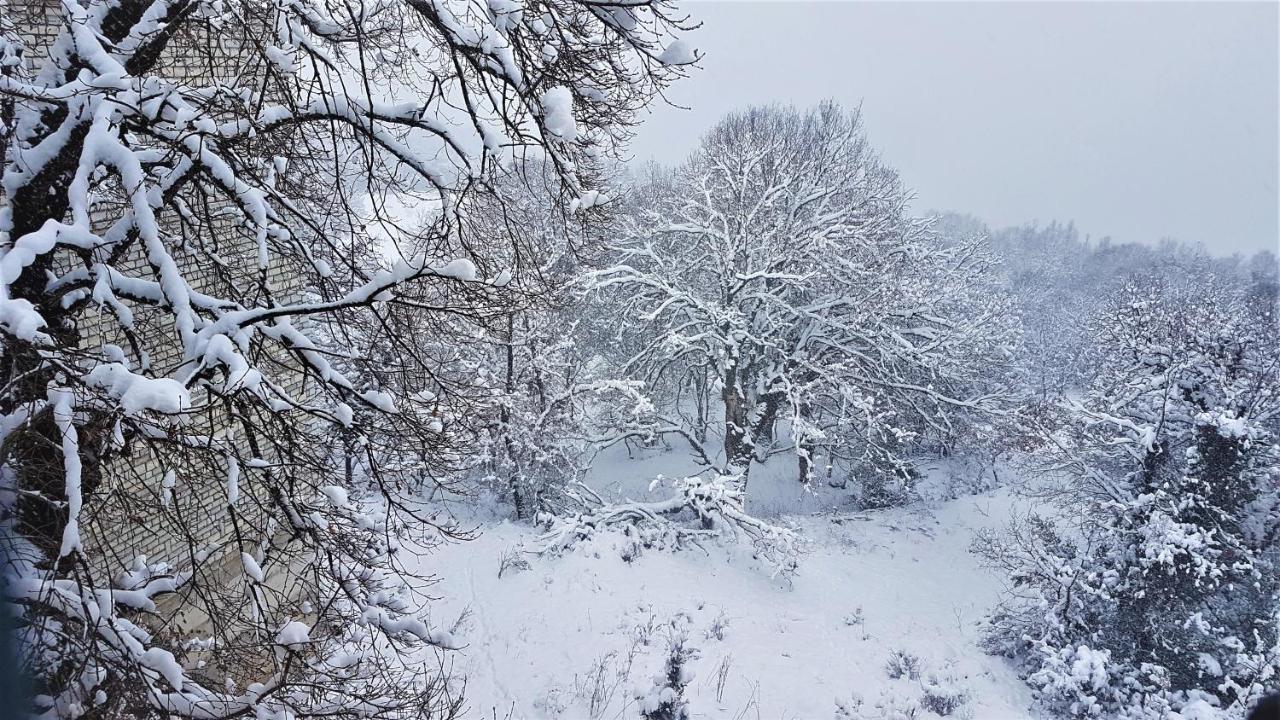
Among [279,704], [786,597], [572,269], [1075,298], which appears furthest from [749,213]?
[1075,298]

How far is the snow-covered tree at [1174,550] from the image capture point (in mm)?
8648

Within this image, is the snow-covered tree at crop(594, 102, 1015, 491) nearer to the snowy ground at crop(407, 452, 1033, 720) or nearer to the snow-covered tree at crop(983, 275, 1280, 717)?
the snowy ground at crop(407, 452, 1033, 720)

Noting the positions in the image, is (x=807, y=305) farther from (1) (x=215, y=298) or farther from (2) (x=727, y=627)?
(1) (x=215, y=298)

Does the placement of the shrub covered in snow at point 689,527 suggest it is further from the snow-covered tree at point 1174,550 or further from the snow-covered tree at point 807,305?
the snow-covered tree at point 1174,550

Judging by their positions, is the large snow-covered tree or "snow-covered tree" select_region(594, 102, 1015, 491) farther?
"snow-covered tree" select_region(594, 102, 1015, 491)

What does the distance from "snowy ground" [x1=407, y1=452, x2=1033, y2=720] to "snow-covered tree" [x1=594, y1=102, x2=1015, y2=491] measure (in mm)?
2530

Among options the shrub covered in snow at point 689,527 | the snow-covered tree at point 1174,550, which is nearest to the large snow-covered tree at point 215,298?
the shrub covered in snow at point 689,527

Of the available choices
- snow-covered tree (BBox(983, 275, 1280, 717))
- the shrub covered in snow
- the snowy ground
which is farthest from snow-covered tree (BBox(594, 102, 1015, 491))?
snow-covered tree (BBox(983, 275, 1280, 717))

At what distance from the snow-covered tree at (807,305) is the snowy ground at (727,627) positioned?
2.53m

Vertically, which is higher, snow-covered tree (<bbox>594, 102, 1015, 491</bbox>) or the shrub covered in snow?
snow-covered tree (<bbox>594, 102, 1015, 491</bbox>)

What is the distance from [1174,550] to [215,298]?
36.9 ft

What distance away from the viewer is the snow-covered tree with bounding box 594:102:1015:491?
1323cm

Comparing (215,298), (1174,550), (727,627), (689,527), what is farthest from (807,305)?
(215,298)

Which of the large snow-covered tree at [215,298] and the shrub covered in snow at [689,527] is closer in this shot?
the large snow-covered tree at [215,298]
